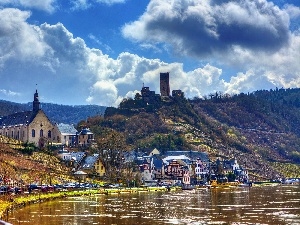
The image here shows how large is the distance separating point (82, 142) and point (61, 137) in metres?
7.67

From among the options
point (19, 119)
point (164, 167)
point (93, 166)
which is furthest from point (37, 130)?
point (164, 167)

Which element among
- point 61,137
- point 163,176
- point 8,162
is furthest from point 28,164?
point 163,176

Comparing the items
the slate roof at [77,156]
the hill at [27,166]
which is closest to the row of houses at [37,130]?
the slate roof at [77,156]

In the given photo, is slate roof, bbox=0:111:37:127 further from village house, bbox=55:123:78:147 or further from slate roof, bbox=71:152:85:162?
slate roof, bbox=71:152:85:162

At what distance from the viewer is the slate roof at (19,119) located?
15999cm

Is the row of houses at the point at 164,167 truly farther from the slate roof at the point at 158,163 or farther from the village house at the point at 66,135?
the village house at the point at 66,135

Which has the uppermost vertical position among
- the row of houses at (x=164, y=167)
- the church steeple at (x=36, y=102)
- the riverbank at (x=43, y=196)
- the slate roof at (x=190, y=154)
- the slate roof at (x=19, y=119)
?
the church steeple at (x=36, y=102)

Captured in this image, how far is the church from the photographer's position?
518ft

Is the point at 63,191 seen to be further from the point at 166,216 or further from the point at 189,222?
the point at 189,222

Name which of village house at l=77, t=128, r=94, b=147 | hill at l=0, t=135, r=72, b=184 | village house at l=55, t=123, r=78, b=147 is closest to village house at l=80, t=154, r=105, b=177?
hill at l=0, t=135, r=72, b=184

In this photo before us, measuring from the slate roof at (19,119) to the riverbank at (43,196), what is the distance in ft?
162

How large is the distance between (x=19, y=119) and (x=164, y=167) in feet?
167

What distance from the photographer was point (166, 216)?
199 ft

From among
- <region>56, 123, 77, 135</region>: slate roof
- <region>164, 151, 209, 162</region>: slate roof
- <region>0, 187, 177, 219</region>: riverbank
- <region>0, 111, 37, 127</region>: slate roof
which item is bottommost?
<region>0, 187, 177, 219</region>: riverbank
